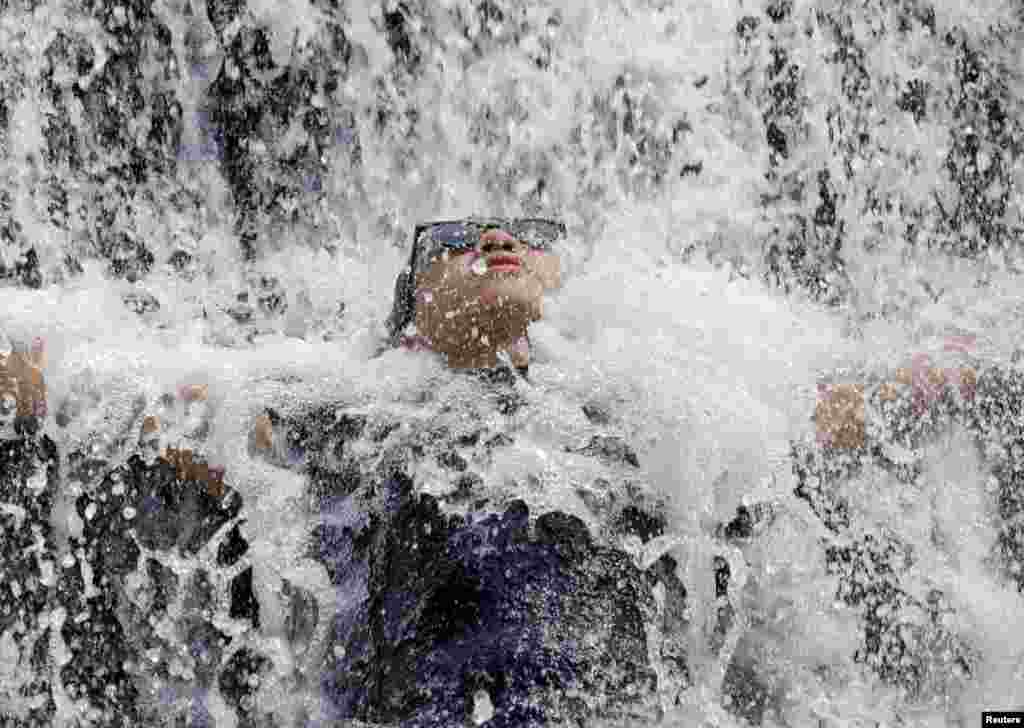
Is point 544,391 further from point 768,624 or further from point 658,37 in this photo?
point 658,37

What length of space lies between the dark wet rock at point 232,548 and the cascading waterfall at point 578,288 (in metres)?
0.01

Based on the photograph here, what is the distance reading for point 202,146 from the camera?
13.6ft

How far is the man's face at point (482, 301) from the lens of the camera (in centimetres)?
249

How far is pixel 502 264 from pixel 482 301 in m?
0.08

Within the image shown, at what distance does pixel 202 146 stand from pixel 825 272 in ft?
7.11

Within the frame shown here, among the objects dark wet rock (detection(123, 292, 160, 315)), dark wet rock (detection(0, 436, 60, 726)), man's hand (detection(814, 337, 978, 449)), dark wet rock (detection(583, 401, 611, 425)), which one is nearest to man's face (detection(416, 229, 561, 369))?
dark wet rock (detection(583, 401, 611, 425))

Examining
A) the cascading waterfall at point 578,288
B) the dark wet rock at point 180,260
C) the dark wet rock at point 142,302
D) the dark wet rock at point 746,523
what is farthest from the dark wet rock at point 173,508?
the dark wet rock at point 180,260

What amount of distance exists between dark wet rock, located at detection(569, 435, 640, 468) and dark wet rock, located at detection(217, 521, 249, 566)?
0.70 metres

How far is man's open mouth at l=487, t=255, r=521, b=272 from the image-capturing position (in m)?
2.50

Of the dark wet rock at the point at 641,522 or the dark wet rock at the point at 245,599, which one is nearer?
the dark wet rock at the point at 641,522

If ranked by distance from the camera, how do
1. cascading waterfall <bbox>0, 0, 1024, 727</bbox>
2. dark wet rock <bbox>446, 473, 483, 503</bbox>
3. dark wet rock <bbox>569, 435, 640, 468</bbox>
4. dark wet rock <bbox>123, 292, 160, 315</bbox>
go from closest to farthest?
1. dark wet rock <bbox>446, 473, 483, 503</bbox>
2. dark wet rock <bbox>569, 435, 640, 468</bbox>
3. cascading waterfall <bbox>0, 0, 1024, 727</bbox>
4. dark wet rock <bbox>123, 292, 160, 315</bbox>

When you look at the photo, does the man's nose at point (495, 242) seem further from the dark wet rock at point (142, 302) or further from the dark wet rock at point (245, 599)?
the dark wet rock at point (142, 302)

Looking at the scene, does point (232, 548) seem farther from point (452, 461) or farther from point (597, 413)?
point (597, 413)

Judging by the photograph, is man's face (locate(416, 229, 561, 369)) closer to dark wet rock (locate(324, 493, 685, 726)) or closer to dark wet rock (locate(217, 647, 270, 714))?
dark wet rock (locate(324, 493, 685, 726))
